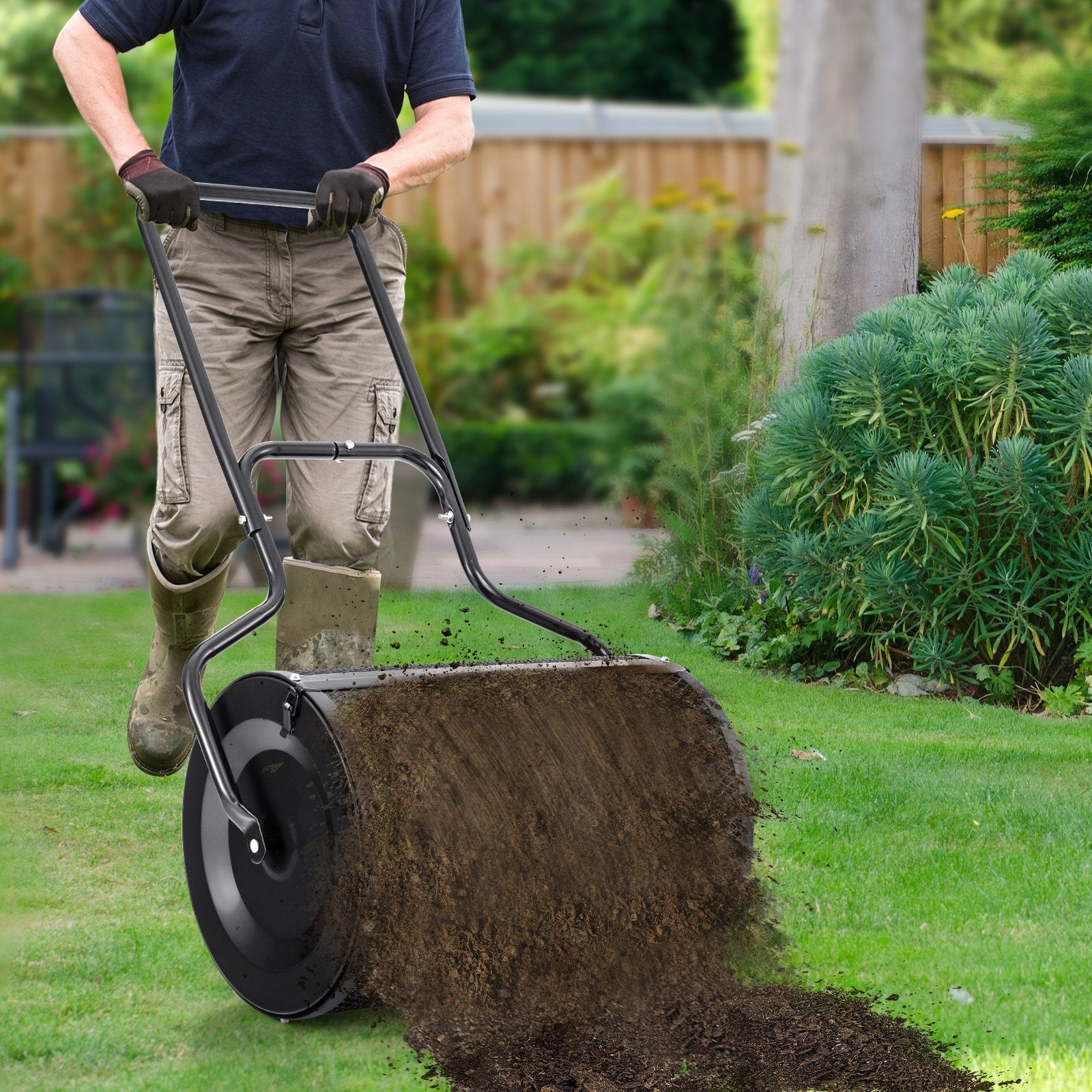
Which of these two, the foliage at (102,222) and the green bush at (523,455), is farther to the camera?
the foliage at (102,222)

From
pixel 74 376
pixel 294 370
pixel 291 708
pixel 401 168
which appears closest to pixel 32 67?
pixel 74 376

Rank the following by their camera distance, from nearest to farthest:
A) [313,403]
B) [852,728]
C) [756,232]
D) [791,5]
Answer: [313,403] → [852,728] → [791,5] → [756,232]

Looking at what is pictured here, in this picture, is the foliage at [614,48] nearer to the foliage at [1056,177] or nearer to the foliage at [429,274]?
the foliage at [429,274]

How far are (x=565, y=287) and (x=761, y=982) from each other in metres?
7.56

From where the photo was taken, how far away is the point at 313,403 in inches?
121

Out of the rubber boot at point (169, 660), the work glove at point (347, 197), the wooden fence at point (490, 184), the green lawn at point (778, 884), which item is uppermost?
the wooden fence at point (490, 184)

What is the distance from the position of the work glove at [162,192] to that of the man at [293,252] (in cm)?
26

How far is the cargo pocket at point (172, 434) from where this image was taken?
2934 millimetres

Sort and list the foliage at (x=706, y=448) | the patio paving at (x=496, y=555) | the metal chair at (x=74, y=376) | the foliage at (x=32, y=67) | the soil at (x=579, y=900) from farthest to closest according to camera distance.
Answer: the foliage at (x=32, y=67)
the metal chair at (x=74, y=376)
the patio paving at (x=496, y=555)
the foliage at (x=706, y=448)
the soil at (x=579, y=900)

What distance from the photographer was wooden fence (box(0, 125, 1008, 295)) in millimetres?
9820

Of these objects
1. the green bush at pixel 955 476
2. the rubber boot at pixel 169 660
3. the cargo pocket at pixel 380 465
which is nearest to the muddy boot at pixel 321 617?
the cargo pocket at pixel 380 465

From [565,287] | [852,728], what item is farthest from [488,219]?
[852,728]

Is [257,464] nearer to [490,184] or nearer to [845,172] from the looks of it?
[845,172]

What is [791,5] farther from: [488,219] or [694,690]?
[488,219]
